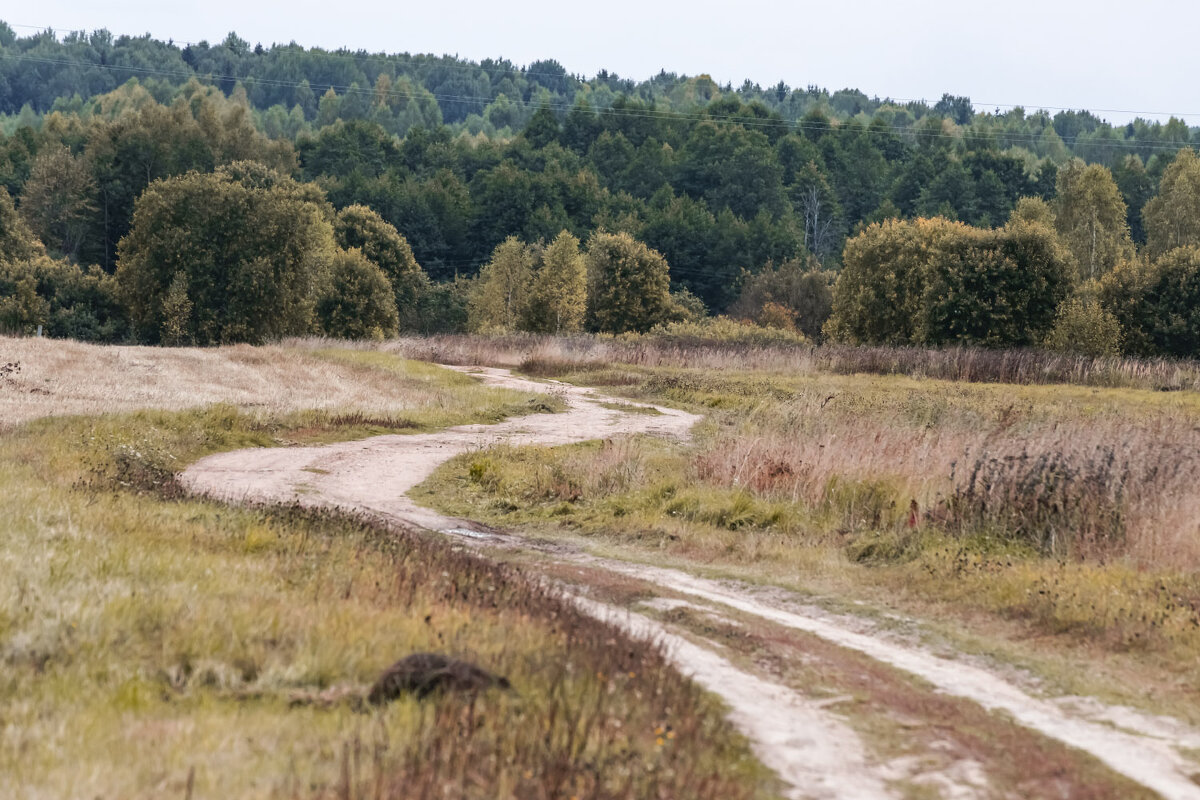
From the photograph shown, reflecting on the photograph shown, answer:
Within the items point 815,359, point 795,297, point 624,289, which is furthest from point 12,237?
point 795,297

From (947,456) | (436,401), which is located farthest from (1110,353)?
(947,456)

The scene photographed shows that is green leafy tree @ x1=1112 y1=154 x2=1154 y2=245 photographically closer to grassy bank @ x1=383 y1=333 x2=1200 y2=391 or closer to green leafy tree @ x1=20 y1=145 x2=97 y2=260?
grassy bank @ x1=383 y1=333 x2=1200 y2=391

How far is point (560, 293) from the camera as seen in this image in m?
81.6

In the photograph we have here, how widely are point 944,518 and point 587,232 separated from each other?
119 m

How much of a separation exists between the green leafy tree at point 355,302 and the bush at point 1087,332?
46253mm

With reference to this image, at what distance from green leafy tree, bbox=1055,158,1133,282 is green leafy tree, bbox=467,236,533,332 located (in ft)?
142

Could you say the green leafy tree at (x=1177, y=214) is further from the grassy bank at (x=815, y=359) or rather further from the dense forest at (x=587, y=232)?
the grassy bank at (x=815, y=359)

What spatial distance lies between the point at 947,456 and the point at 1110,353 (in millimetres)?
34219

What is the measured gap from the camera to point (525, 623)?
27.1ft

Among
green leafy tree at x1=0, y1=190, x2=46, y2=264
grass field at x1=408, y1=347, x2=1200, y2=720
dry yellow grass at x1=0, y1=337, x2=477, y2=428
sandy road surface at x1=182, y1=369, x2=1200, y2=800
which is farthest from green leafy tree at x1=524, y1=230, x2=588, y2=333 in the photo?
sandy road surface at x1=182, y1=369, x2=1200, y2=800

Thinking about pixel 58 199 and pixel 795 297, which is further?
pixel 795 297

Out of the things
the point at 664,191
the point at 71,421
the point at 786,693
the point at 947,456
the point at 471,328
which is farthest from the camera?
the point at 664,191

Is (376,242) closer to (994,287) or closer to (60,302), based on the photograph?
(60,302)

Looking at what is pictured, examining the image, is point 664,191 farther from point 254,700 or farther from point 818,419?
point 254,700
